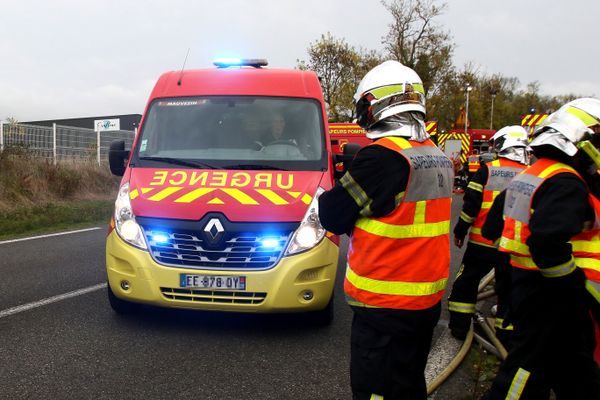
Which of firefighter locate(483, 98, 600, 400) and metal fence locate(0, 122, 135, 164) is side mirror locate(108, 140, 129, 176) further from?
metal fence locate(0, 122, 135, 164)

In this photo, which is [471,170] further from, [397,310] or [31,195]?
[397,310]

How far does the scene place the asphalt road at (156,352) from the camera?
332cm

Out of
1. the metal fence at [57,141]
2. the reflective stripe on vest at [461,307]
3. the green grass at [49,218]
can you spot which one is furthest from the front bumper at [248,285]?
the metal fence at [57,141]

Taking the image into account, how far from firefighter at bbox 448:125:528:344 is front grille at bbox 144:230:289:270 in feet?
5.30

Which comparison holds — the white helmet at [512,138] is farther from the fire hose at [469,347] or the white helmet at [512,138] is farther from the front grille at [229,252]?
the front grille at [229,252]

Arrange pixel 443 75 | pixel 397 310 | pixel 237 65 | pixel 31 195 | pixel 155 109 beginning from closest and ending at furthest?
pixel 397 310 < pixel 155 109 < pixel 237 65 < pixel 31 195 < pixel 443 75

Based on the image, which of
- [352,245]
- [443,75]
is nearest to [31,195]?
[352,245]

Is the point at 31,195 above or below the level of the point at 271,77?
below

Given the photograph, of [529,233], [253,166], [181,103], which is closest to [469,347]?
[529,233]

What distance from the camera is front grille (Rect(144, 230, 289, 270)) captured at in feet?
13.2

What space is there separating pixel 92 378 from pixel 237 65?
3.80 meters

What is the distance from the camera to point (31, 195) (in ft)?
39.6

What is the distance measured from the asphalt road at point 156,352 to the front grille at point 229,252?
0.64m

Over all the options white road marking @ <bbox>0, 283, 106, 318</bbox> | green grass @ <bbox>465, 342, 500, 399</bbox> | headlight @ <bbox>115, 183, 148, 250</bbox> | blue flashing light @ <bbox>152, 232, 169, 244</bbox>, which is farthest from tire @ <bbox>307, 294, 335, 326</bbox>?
white road marking @ <bbox>0, 283, 106, 318</bbox>
